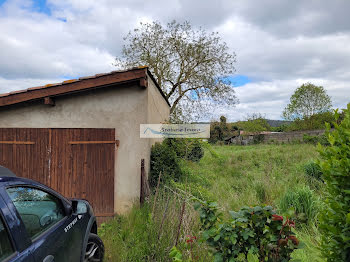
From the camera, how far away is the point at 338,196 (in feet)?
5.73

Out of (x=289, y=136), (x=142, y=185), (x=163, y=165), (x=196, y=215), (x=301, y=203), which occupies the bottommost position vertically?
(x=301, y=203)

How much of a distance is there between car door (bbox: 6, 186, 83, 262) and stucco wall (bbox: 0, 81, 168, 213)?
307 cm

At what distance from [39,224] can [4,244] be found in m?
0.54

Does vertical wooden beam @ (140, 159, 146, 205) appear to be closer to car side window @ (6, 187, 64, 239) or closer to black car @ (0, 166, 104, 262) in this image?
black car @ (0, 166, 104, 262)

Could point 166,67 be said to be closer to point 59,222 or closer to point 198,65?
point 198,65

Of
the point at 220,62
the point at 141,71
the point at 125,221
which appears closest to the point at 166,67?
the point at 220,62

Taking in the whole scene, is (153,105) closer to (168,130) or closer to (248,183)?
(168,130)

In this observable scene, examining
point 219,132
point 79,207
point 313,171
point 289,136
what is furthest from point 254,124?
point 79,207

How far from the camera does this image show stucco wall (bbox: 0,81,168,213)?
19.0 feet

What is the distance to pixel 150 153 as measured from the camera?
6180 mm

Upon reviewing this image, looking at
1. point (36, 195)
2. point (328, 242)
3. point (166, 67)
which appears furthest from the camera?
point (166, 67)

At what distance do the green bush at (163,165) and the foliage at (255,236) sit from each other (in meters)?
3.88

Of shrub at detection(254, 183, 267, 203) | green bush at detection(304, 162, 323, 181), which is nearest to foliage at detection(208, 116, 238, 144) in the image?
green bush at detection(304, 162, 323, 181)

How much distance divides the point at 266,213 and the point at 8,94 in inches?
239
